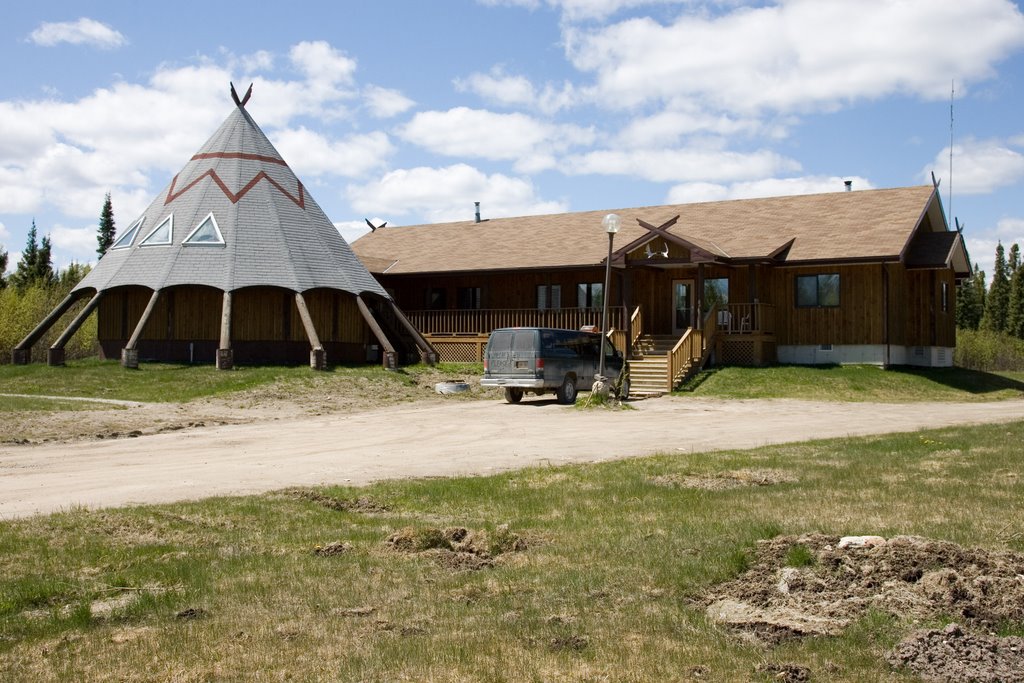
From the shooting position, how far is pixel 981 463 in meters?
13.7

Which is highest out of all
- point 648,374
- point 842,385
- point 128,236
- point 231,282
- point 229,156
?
point 229,156

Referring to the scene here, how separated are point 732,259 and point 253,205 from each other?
1786cm

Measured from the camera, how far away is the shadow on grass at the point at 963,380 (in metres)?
32.9

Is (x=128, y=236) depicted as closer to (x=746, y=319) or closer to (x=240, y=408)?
(x=240, y=408)

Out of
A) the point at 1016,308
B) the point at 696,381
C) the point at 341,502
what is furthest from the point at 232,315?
the point at 1016,308

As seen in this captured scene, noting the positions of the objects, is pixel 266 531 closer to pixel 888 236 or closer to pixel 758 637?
pixel 758 637

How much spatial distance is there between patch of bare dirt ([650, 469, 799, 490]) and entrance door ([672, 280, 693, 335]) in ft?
79.5

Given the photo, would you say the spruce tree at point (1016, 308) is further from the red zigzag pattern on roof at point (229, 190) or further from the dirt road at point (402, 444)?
the red zigzag pattern on roof at point (229, 190)

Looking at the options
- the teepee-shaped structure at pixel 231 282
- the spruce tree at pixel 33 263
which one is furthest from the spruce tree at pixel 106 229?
the teepee-shaped structure at pixel 231 282

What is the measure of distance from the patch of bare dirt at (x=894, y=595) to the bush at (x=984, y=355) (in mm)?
57762

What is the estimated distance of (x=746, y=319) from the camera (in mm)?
34844

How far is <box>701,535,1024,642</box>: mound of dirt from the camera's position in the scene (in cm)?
654

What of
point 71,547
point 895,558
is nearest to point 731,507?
point 895,558

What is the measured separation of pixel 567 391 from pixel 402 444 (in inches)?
419
